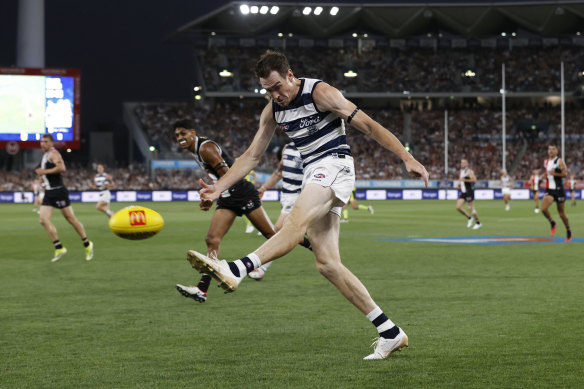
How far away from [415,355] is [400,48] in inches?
2984

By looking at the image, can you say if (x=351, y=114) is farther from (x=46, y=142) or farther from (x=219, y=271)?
(x=46, y=142)

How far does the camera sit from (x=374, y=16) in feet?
240

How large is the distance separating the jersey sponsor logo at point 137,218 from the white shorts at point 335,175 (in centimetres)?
299

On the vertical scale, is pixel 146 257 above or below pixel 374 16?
below

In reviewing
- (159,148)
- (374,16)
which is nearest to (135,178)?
(159,148)

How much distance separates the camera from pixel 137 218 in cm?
871

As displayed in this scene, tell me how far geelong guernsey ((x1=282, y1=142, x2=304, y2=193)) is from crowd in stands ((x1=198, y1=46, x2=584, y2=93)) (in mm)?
62830

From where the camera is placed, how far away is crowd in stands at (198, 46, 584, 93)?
249 ft

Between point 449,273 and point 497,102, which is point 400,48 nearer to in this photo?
point 497,102

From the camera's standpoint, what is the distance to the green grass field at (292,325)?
582cm

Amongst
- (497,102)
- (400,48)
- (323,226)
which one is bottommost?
(323,226)

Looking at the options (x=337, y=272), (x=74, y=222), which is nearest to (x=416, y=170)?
(x=337, y=272)

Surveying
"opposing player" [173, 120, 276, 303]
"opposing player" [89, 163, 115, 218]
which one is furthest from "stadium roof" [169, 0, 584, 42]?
"opposing player" [173, 120, 276, 303]

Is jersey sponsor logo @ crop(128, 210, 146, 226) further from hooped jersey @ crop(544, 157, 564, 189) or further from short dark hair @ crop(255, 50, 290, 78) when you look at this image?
hooped jersey @ crop(544, 157, 564, 189)
